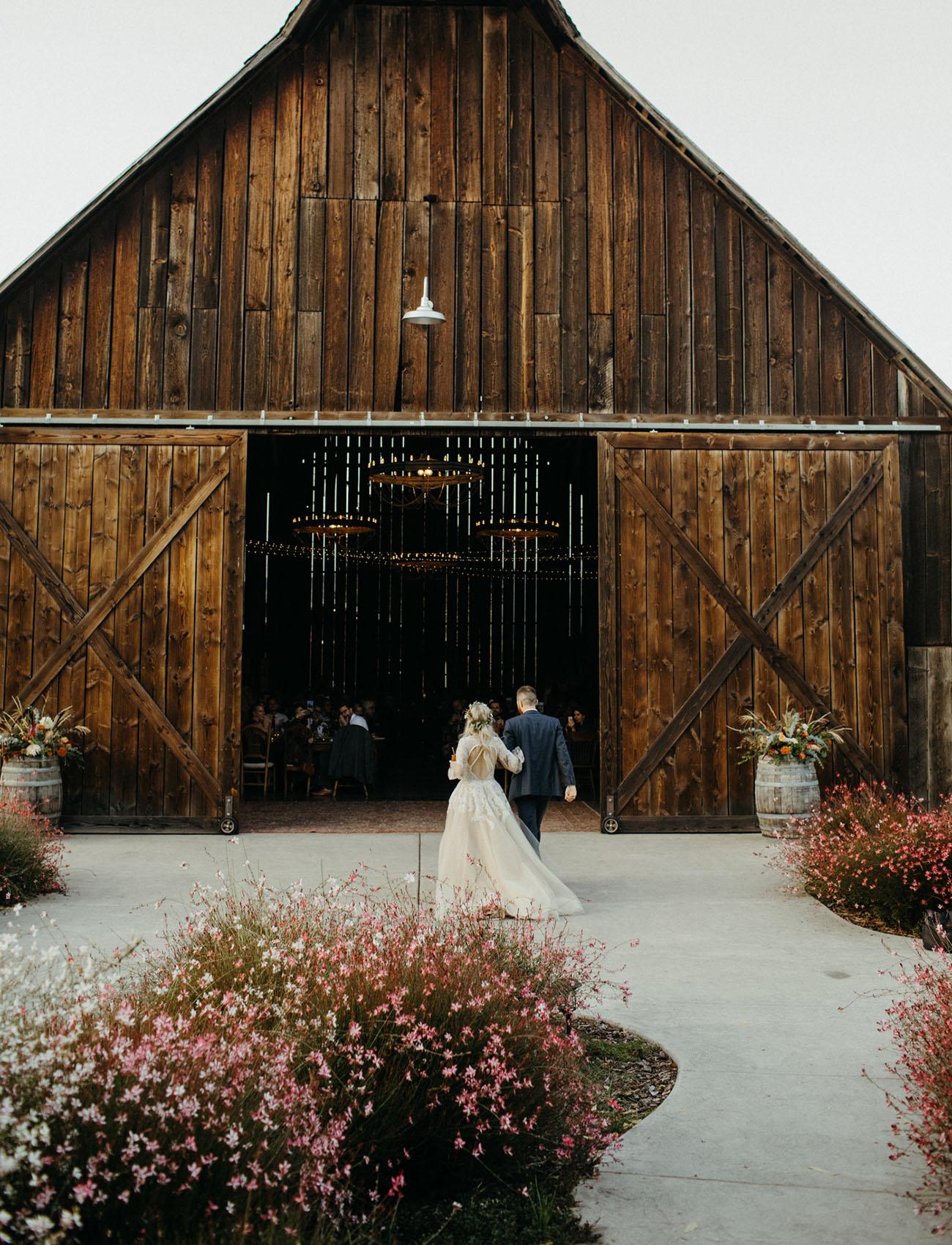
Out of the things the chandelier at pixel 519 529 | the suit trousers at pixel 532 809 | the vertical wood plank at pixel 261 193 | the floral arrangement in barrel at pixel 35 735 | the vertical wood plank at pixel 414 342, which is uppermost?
the vertical wood plank at pixel 261 193

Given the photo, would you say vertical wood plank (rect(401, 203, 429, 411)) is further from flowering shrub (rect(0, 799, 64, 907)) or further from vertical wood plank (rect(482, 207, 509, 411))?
flowering shrub (rect(0, 799, 64, 907))

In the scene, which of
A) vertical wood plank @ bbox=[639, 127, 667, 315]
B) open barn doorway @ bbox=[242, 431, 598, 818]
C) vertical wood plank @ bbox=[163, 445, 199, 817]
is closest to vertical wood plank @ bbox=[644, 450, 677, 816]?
vertical wood plank @ bbox=[639, 127, 667, 315]

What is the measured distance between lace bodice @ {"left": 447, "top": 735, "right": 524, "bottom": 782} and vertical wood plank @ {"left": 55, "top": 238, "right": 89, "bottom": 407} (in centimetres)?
575

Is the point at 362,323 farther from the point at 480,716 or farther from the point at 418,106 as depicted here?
the point at 480,716

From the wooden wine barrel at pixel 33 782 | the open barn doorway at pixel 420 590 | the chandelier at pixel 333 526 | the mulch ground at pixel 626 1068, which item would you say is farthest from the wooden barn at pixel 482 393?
the open barn doorway at pixel 420 590

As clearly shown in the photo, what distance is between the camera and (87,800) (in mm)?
10977

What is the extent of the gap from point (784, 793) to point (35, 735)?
22.5ft

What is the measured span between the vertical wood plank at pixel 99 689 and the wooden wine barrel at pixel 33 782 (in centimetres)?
51

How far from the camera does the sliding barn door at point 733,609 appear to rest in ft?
37.0

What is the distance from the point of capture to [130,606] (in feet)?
36.3

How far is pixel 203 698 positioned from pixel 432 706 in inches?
491

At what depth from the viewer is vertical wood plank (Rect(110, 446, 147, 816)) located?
36.1 feet

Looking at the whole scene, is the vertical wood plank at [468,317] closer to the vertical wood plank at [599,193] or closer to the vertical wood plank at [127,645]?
the vertical wood plank at [599,193]

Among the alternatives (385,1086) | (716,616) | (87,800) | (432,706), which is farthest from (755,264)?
(432,706)
